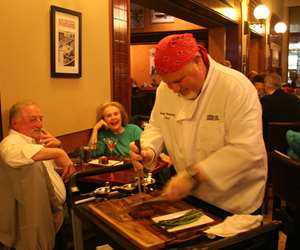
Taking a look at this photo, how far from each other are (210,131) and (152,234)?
498 millimetres

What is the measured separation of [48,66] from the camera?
2.90 metres

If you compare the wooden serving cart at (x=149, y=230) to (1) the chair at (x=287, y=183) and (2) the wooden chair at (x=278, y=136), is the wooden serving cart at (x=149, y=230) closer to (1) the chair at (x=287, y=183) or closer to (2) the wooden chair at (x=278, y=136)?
(1) the chair at (x=287, y=183)

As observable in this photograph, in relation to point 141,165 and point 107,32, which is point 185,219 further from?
point 107,32

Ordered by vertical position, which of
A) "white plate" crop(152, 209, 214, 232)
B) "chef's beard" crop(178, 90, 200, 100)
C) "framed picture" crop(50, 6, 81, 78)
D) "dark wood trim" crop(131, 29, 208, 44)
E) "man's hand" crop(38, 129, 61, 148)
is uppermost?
"dark wood trim" crop(131, 29, 208, 44)

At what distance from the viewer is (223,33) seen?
25.4 ft

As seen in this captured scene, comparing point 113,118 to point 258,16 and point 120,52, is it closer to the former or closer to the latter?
point 120,52

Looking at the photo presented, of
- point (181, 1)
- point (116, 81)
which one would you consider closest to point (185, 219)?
point (116, 81)

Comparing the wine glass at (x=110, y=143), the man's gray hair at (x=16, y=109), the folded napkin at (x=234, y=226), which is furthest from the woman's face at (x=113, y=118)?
the folded napkin at (x=234, y=226)

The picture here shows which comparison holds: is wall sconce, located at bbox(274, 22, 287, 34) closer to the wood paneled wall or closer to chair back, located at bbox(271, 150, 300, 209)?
the wood paneled wall

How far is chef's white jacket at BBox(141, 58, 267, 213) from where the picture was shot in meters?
1.44

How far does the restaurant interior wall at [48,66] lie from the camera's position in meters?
2.58

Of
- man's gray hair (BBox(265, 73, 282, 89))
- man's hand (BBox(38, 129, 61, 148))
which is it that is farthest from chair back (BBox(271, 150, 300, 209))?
man's gray hair (BBox(265, 73, 282, 89))

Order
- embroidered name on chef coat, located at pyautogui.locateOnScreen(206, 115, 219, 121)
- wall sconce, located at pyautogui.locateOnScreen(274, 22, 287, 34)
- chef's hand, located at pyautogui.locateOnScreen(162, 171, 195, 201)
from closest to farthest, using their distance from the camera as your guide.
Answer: chef's hand, located at pyautogui.locateOnScreen(162, 171, 195, 201)
embroidered name on chef coat, located at pyautogui.locateOnScreen(206, 115, 219, 121)
wall sconce, located at pyautogui.locateOnScreen(274, 22, 287, 34)

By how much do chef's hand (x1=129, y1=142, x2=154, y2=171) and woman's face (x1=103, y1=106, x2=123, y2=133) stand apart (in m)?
1.70
